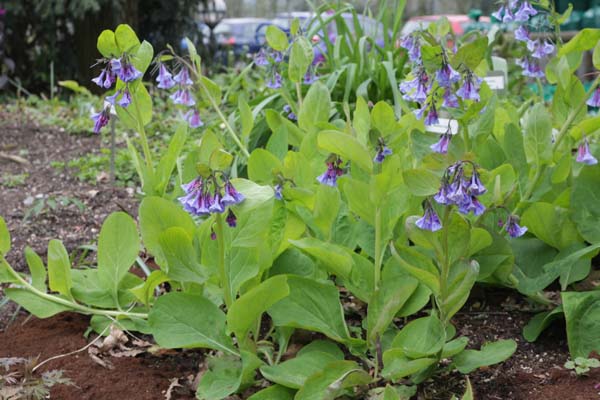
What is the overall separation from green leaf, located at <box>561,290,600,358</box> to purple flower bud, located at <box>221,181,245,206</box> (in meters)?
0.85

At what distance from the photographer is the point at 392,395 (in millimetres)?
1470

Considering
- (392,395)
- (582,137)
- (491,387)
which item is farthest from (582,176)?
(392,395)

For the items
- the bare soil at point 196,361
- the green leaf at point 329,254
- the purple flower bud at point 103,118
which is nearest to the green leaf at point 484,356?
the bare soil at point 196,361

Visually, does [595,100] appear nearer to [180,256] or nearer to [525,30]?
[525,30]

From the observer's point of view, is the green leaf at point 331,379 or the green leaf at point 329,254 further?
the green leaf at point 329,254

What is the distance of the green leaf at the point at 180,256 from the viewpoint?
162 cm

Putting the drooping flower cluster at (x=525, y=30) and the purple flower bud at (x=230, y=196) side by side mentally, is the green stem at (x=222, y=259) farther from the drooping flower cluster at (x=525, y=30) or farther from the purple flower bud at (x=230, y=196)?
the drooping flower cluster at (x=525, y=30)

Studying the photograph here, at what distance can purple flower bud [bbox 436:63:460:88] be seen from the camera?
161cm

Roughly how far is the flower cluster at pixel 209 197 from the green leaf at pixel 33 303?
Answer: 68cm

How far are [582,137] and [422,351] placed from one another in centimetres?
71

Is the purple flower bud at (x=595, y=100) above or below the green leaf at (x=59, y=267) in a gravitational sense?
above

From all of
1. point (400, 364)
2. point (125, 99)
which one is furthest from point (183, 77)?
point (400, 364)

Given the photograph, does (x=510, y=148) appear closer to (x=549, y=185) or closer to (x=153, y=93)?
(x=549, y=185)

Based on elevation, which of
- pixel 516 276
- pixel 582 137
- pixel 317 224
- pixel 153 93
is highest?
pixel 582 137
